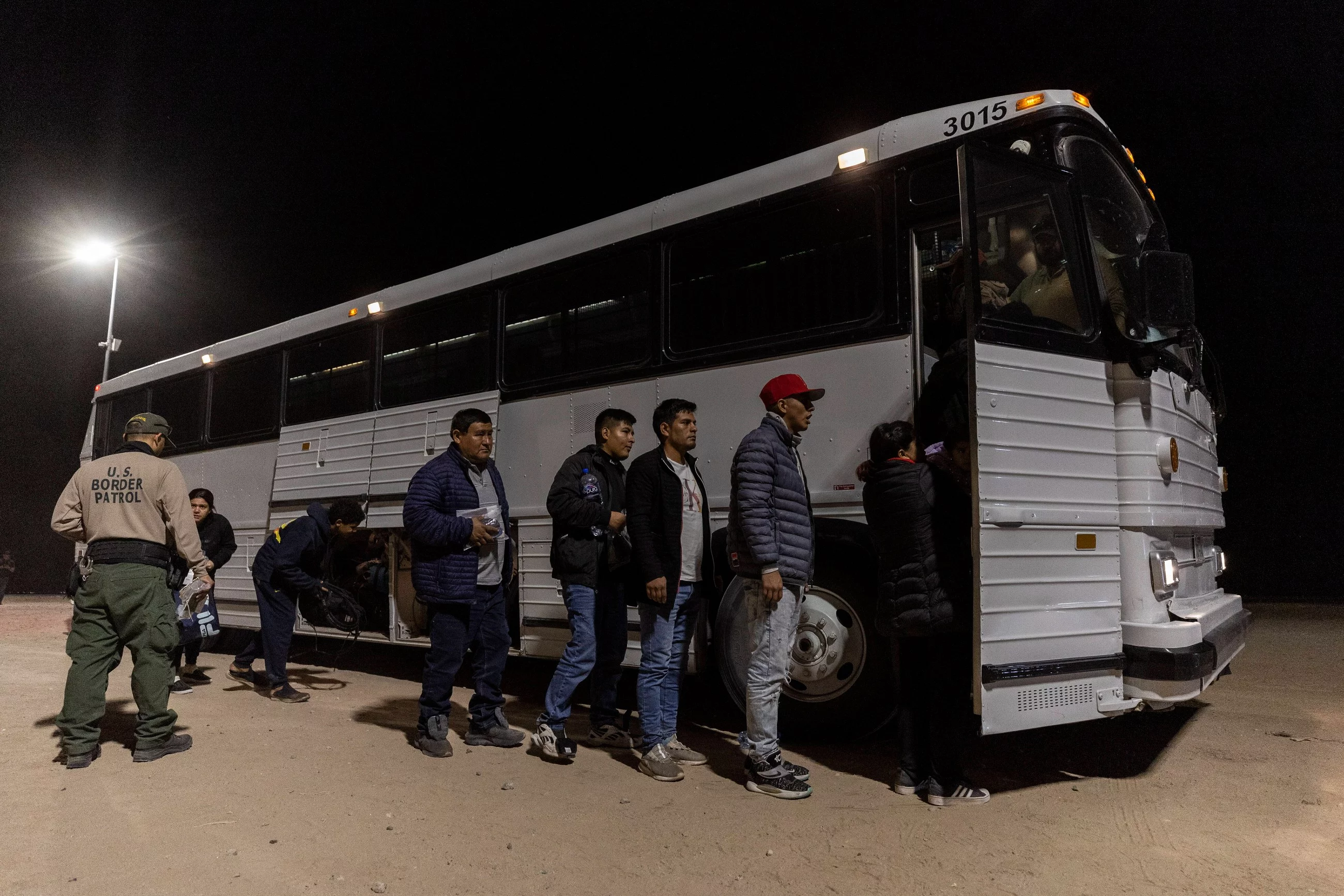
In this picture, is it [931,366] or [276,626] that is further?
[276,626]

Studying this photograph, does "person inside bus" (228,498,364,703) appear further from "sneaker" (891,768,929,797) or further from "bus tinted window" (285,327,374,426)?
"sneaker" (891,768,929,797)

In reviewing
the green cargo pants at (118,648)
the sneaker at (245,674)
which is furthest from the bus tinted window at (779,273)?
the sneaker at (245,674)

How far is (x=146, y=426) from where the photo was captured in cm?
498

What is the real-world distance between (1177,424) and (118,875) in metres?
4.96

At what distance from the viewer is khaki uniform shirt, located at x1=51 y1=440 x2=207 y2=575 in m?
4.58

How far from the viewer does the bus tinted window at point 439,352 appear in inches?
261

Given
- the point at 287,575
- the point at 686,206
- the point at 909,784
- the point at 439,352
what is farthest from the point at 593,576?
the point at 439,352

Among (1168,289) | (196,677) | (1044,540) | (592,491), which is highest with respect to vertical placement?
(1168,289)

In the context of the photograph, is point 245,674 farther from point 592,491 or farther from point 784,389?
point 784,389

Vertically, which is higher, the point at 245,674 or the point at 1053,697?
the point at 1053,697

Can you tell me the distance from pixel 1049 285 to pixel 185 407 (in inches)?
380

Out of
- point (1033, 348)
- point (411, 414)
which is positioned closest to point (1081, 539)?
point (1033, 348)

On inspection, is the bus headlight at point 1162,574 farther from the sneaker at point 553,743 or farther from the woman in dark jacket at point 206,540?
the woman in dark jacket at point 206,540

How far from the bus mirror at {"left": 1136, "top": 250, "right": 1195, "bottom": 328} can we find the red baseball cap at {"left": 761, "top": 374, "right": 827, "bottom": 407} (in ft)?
5.30
